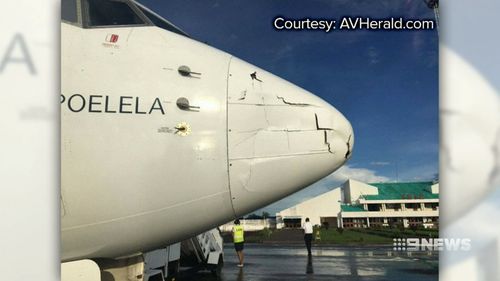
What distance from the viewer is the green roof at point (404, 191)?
9.71ft

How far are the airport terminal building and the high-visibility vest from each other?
0.70m

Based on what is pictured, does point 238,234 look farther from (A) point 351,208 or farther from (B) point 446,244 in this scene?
(B) point 446,244

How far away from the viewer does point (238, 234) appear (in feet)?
14.3

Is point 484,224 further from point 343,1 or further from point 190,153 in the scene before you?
point 190,153

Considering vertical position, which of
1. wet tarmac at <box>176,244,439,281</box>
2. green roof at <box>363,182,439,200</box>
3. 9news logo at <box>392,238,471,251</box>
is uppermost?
green roof at <box>363,182,439,200</box>

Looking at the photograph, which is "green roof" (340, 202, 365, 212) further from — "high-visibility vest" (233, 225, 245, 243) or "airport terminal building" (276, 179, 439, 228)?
"high-visibility vest" (233, 225, 245, 243)

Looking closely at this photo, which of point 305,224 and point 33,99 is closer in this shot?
point 33,99

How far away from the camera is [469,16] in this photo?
303 cm

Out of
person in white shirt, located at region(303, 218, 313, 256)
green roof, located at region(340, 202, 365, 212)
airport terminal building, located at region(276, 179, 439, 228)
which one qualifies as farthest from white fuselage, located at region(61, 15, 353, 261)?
person in white shirt, located at region(303, 218, 313, 256)

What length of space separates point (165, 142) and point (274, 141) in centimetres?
68

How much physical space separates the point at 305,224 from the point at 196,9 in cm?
193

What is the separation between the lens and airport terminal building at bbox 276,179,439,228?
3008 millimetres

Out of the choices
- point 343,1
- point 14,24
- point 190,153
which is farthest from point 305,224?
point 14,24

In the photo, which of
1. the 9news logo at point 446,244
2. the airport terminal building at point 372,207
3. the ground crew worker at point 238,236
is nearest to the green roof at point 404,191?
the airport terminal building at point 372,207
